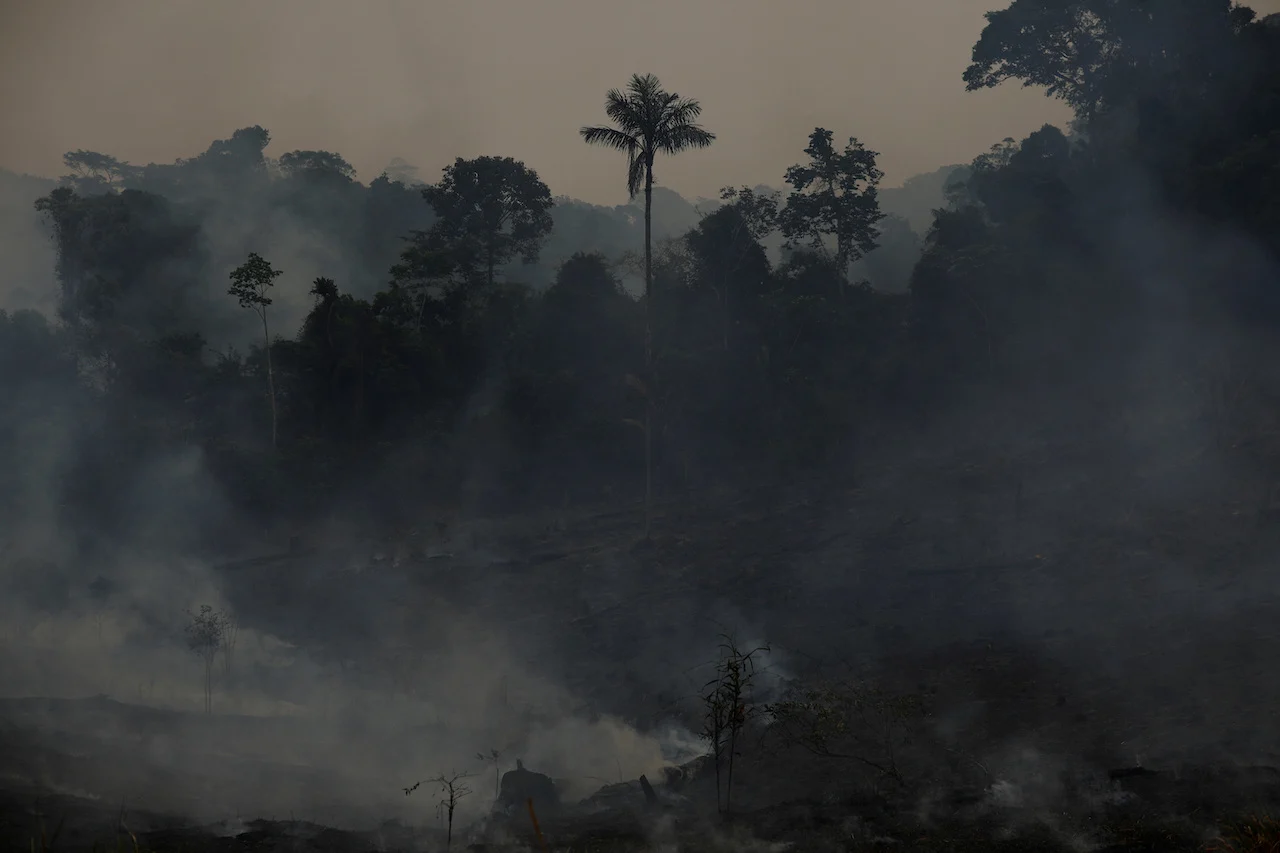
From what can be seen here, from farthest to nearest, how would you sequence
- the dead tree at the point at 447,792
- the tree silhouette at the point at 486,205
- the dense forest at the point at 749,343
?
the tree silhouette at the point at 486,205
the dense forest at the point at 749,343
the dead tree at the point at 447,792

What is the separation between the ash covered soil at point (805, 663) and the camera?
1941cm

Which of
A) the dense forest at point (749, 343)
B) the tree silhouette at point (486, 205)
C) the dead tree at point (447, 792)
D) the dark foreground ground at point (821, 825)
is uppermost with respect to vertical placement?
the tree silhouette at point (486, 205)

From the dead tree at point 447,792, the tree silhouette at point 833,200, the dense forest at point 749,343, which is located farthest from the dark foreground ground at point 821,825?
the tree silhouette at point 833,200

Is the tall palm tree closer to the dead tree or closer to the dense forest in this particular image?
the dense forest

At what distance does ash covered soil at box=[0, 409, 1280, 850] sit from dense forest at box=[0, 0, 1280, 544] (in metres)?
4.05

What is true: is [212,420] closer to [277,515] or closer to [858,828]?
[277,515]

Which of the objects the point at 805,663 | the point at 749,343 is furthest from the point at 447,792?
the point at 749,343

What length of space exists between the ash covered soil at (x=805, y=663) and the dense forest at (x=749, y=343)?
4.05 m

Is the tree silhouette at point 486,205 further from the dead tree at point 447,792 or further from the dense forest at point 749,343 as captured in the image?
the dead tree at point 447,792

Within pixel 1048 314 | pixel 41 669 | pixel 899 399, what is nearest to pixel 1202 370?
pixel 1048 314

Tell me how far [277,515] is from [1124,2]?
5103 centimetres

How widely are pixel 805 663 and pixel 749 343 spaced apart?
81.2 ft

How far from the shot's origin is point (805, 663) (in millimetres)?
28891

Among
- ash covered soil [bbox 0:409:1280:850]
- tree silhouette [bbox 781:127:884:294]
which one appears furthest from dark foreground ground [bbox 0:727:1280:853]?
tree silhouette [bbox 781:127:884:294]
